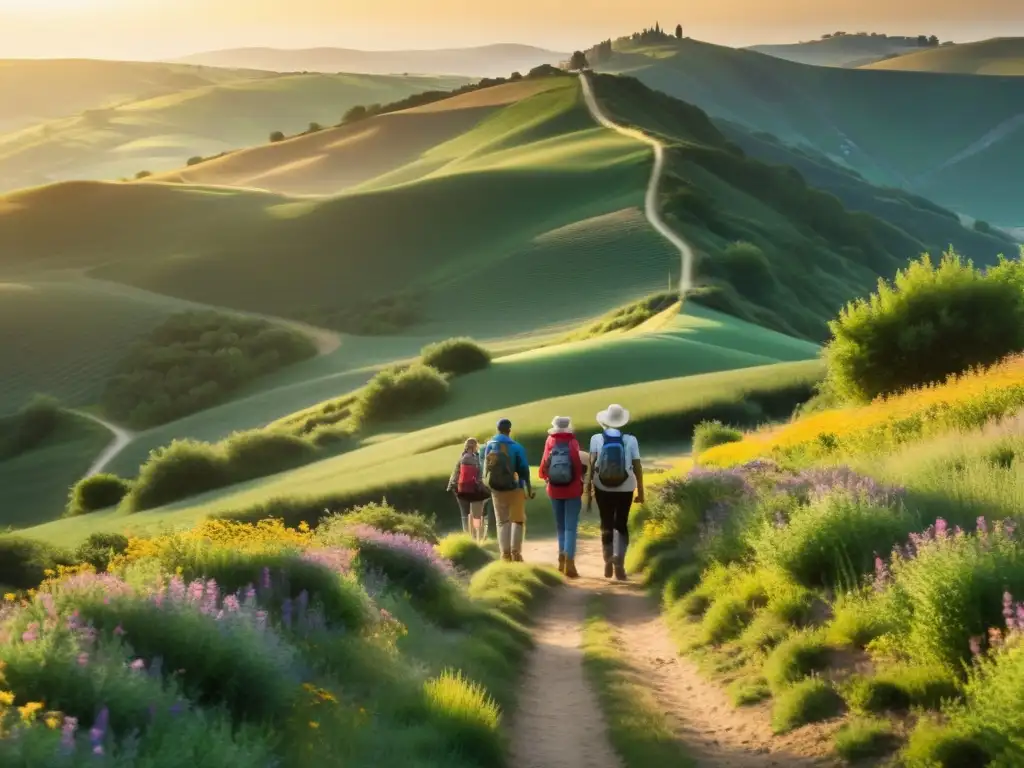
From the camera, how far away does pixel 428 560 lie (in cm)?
1211

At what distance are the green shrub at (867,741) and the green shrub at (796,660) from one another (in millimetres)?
1143

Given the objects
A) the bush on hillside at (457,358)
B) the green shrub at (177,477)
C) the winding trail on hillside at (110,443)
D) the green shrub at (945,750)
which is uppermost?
the green shrub at (945,750)

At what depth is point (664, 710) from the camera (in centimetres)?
913

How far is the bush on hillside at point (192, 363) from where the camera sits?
72.9m

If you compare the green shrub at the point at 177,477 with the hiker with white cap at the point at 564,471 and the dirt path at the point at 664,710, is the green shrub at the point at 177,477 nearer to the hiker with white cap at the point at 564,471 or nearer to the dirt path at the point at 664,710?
the hiker with white cap at the point at 564,471

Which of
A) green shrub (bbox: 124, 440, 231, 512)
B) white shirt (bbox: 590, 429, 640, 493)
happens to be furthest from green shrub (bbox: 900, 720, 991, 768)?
green shrub (bbox: 124, 440, 231, 512)

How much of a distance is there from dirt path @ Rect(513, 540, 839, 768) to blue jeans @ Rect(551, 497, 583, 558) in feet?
8.28

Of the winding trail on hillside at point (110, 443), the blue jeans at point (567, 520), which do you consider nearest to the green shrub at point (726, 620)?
the blue jeans at point (567, 520)

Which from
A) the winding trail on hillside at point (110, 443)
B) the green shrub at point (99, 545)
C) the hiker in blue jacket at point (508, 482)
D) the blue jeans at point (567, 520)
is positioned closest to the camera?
the blue jeans at point (567, 520)

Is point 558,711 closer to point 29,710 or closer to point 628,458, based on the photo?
point 29,710

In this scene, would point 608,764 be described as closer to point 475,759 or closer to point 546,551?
point 475,759

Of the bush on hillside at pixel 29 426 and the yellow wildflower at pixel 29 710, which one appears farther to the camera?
the bush on hillside at pixel 29 426

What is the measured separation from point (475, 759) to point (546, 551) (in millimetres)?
12655

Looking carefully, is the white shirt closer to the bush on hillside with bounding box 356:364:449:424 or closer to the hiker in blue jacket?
the hiker in blue jacket
